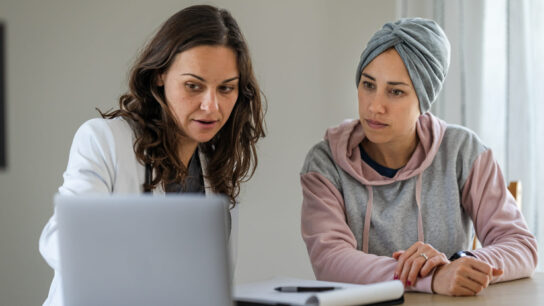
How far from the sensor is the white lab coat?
126 cm

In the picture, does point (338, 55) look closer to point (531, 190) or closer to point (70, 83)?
point (531, 190)

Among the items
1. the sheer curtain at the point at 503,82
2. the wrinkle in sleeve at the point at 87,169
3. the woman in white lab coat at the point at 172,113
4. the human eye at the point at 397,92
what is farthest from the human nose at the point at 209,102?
the sheer curtain at the point at 503,82

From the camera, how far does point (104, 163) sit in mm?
1319

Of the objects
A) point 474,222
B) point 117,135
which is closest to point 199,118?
point 117,135

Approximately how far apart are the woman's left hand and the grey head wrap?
1.58 feet

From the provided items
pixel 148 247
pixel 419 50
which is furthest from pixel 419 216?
pixel 148 247

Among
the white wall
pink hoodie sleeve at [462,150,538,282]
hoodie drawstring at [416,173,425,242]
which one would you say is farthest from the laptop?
the white wall

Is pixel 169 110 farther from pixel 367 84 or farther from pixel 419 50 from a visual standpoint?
pixel 419 50

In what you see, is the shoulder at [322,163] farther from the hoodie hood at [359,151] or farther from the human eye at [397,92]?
the human eye at [397,92]

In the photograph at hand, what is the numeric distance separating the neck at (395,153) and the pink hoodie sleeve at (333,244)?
175mm

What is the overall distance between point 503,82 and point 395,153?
0.97 metres

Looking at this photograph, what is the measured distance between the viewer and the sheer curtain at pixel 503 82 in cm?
233

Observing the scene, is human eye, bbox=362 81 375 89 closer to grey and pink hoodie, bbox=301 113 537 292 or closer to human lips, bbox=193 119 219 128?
grey and pink hoodie, bbox=301 113 537 292

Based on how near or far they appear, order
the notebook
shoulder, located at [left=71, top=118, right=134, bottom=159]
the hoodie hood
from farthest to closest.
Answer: the hoodie hood < shoulder, located at [left=71, top=118, right=134, bottom=159] < the notebook
